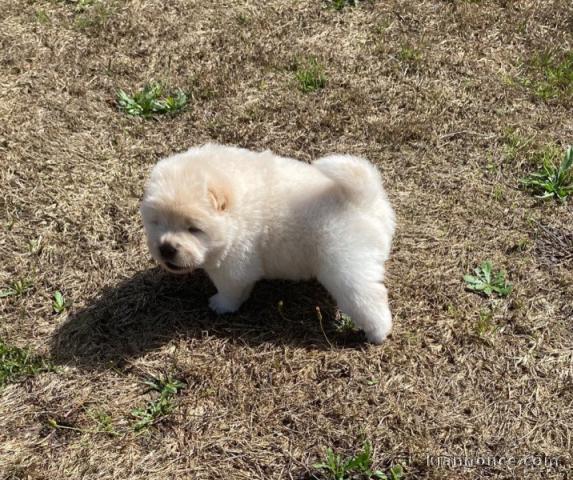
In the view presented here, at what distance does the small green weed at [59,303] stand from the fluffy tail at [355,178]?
1.69 meters

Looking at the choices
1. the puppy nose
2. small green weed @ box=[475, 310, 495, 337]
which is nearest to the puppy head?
the puppy nose

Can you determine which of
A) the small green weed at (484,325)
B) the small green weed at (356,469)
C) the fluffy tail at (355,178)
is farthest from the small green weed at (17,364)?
the small green weed at (484,325)

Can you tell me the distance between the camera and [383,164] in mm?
4289

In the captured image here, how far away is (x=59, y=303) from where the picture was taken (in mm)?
3521

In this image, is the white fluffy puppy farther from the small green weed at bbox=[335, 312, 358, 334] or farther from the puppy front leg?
the small green weed at bbox=[335, 312, 358, 334]

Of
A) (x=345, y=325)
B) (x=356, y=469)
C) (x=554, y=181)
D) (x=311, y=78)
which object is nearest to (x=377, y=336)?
(x=345, y=325)

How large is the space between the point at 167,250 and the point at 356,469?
4.42 feet

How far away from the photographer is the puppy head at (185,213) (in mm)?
2922

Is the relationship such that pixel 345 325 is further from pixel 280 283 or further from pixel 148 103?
pixel 148 103

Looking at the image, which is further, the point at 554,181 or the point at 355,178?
the point at 554,181

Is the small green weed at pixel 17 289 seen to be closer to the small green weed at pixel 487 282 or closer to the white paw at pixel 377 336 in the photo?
the white paw at pixel 377 336

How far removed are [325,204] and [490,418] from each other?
133 cm

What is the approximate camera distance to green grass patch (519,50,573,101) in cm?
467

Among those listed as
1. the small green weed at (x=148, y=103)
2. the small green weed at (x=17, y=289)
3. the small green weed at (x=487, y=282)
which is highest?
the small green weed at (x=148, y=103)
